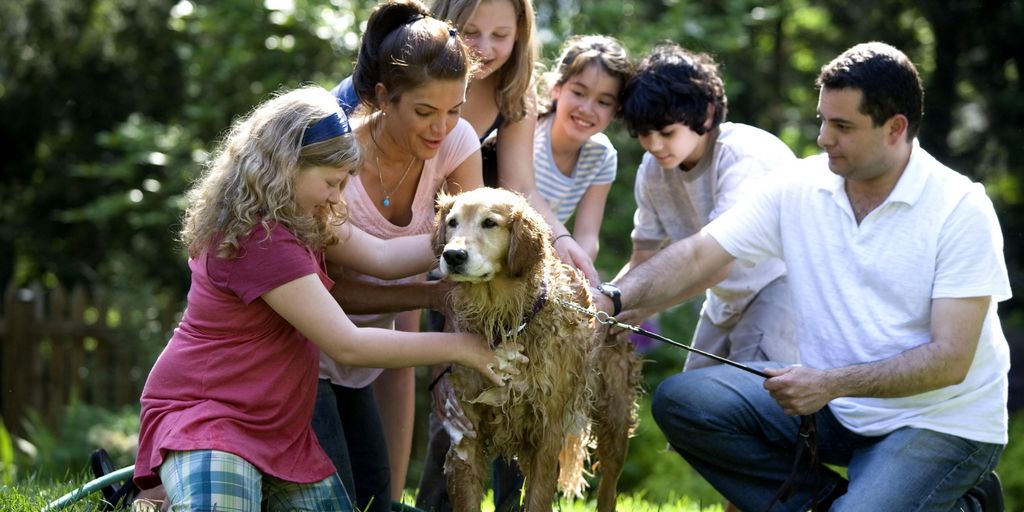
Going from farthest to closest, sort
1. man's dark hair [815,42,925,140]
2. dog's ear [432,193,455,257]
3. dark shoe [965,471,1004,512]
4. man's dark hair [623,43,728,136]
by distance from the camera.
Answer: man's dark hair [623,43,728,136], dark shoe [965,471,1004,512], man's dark hair [815,42,925,140], dog's ear [432,193,455,257]

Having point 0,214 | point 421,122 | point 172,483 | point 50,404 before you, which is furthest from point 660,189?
point 0,214

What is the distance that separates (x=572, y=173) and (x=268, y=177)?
187cm

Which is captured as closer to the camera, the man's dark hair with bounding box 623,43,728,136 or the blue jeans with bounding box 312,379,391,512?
the blue jeans with bounding box 312,379,391,512

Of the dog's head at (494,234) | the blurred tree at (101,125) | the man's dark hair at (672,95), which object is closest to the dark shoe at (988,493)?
the man's dark hair at (672,95)

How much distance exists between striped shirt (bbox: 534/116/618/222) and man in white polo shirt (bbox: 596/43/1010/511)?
26.2 inches

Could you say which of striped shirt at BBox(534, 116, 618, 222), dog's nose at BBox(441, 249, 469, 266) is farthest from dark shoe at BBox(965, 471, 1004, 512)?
dog's nose at BBox(441, 249, 469, 266)

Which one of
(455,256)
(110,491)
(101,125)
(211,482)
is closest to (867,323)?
(455,256)

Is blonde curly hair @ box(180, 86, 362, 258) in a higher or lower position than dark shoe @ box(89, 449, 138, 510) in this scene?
higher

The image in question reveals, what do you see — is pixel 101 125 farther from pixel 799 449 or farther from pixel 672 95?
pixel 799 449

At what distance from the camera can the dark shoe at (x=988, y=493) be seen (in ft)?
14.3

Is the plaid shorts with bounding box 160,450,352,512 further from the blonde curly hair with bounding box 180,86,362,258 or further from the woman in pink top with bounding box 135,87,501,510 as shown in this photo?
the blonde curly hair with bounding box 180,86,362,258

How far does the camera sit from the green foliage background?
8961mm

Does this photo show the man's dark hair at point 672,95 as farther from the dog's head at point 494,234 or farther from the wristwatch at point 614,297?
the dog's head at point 494,234

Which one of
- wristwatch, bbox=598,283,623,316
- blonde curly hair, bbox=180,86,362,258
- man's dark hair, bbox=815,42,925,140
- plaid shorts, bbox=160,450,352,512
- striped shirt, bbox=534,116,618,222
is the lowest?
plaid shorts, bbox=160,450,352,512
